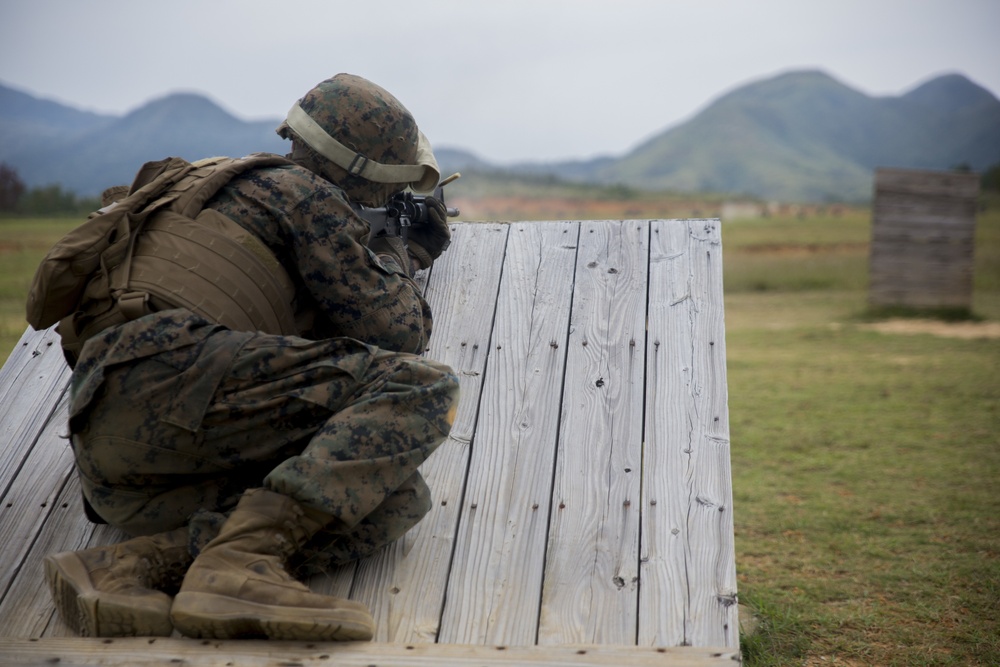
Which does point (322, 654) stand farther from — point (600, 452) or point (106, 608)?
point (600, 452)

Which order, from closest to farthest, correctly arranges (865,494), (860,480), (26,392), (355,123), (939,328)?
(355,123)
(26,392)
(865,494)
(860,480)
(939,328)

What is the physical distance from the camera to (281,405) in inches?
93.2

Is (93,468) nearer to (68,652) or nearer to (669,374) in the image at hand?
(68,652)

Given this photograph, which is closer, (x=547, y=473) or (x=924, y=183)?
(x=547, y=473)

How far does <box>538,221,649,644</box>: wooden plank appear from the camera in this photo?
2.40m

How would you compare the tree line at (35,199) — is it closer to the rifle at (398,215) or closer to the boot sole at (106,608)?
the rifle at (398,215)

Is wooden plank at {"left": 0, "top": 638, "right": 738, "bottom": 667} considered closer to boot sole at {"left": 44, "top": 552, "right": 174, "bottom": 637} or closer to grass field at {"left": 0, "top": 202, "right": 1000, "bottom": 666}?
boot sole at {"left": 44, "top": 552, "right": 174, "bottom": 637}

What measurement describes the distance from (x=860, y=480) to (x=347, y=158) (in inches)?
164

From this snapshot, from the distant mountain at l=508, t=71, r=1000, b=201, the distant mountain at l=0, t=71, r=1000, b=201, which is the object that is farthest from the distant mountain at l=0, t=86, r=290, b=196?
the distant mountain at l=508, t=71, r=1000, b=201

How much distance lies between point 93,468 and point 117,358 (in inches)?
13.5

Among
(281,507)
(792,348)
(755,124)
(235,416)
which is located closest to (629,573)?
(281,507)

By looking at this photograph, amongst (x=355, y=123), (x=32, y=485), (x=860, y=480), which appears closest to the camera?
(x=355, y=123)

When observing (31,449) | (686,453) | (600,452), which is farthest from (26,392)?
(686,453)

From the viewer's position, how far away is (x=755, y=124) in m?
94.2
